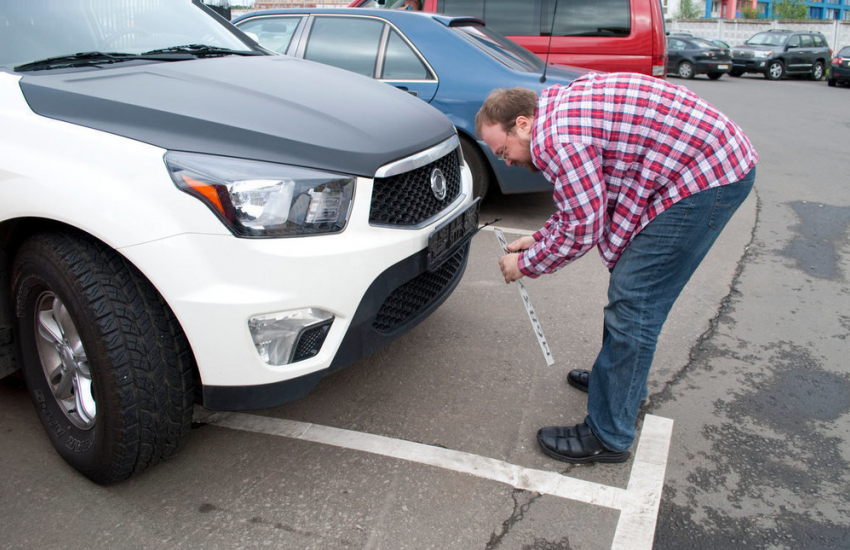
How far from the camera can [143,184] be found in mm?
2051

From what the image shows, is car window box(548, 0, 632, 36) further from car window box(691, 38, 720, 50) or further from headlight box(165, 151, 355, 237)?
car window box(691, 38, 720, 50)

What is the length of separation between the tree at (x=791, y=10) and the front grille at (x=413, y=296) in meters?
48.1

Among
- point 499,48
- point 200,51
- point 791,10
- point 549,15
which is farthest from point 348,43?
point 791,10

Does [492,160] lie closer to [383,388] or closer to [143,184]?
[383,388]

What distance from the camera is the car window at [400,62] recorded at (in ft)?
17.1

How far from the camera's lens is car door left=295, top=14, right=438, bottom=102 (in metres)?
5.20

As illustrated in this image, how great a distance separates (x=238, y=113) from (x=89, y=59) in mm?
886

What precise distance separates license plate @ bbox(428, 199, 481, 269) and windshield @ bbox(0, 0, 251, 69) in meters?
1.41

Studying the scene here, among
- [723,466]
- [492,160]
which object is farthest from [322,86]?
[492,160]

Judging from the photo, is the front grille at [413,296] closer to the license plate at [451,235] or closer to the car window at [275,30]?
the license plate at [451,235]

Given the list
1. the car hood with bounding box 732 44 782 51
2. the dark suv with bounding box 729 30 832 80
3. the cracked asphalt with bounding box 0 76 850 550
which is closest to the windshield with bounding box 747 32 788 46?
the dark suv with bounding box 729 30 832 80

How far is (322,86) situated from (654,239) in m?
1.40

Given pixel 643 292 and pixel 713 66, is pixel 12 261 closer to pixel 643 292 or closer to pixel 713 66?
pixel 643 292

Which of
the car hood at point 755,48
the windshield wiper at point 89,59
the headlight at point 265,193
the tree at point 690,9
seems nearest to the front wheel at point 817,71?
the car hood at point 755,48
